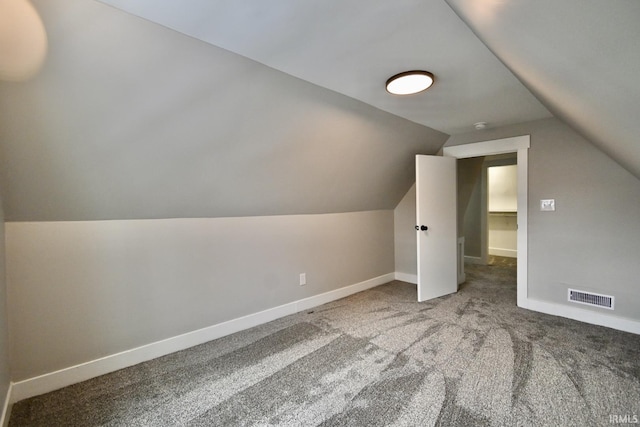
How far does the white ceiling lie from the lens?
1.35 meters

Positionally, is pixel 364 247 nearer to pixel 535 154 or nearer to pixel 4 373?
pixel 535 154

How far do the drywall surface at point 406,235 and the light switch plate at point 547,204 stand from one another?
1.59 m

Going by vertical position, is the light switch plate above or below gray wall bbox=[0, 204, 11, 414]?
above

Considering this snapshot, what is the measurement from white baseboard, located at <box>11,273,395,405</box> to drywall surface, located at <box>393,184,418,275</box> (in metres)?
1.70

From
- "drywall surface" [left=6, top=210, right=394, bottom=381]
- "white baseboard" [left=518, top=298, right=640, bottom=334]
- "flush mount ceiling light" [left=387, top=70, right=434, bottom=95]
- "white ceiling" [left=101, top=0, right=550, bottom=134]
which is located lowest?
"white baseboard" [left=518, top=298, right=640, bottom=334]

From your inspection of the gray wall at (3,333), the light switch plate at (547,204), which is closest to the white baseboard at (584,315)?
the light switch plate at (547,204)

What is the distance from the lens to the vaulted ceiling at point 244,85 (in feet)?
4.02

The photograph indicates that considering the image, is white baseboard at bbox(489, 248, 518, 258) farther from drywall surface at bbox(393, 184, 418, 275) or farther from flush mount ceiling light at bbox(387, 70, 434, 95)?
flush mount ceiling light at bbox(387, 70, 434, 95)

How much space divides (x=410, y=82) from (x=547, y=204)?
7.58 ft

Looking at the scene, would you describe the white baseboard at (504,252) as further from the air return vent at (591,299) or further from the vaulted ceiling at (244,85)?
the vaulted ceiling at (244,85)

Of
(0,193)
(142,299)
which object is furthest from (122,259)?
(0,193)

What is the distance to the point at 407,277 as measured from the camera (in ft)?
14.6

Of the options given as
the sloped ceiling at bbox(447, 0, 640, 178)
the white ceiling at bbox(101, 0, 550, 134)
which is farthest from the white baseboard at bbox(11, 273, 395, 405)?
the sloped ceiling at bbox(447, 0, 640, 178)

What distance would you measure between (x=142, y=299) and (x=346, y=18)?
2464mm
